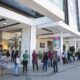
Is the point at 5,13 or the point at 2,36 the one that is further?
the point at 2,36

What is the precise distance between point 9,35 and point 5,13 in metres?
11.9

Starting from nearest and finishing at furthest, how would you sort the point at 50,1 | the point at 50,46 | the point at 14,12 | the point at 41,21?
the point at 50,1 → the point at 14,12 → the point at 41,21 → the point at 50,46

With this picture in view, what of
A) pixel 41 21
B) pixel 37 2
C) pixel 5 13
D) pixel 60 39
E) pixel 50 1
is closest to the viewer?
pixel 37 2

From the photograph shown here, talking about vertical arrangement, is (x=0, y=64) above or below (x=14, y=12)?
below

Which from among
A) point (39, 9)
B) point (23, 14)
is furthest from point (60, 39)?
point (39, 9)

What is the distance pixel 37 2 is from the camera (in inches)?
481

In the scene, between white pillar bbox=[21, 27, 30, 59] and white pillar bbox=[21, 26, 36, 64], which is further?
white pillar bbox=[21, 27, 30, 59]

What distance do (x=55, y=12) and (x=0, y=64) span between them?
5602 mm

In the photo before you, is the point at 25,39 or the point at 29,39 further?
the point at 25,39

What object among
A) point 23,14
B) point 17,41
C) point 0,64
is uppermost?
point 23,14

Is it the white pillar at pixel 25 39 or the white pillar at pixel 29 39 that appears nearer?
the white pillar at pixel 29 39

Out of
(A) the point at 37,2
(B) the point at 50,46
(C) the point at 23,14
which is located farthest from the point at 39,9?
(B) the point at 50,46

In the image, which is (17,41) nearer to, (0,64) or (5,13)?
(5,13)

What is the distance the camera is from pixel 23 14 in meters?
19.7
